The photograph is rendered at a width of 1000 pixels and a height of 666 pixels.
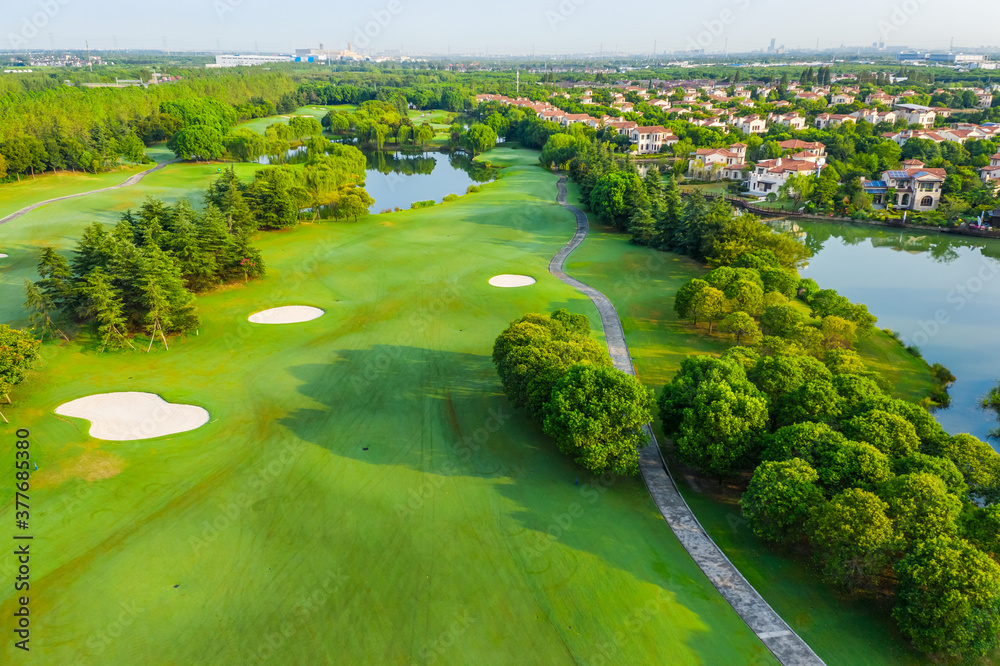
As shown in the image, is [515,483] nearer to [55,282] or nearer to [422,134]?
[55,282]

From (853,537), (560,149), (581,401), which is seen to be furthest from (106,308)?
(560,149)

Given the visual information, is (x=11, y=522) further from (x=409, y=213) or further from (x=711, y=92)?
(x=711, y=92)

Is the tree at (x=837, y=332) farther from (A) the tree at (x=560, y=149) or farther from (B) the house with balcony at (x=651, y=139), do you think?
(B) the house with balcony at (x=651, y=139)

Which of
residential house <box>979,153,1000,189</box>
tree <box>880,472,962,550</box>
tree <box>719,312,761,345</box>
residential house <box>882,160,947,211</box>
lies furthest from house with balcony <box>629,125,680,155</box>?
tree <box>880,472,962,550</box>

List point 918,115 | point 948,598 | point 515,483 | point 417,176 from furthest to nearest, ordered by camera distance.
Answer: point 918,115, point 417,176, point 515,483, point 948,598

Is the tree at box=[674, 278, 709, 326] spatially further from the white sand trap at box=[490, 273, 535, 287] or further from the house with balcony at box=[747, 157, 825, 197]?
the house with balcony at box=[747, 157, 825, 197]

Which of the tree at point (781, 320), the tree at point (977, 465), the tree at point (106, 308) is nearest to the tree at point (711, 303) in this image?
the tree at point (781, 320)
